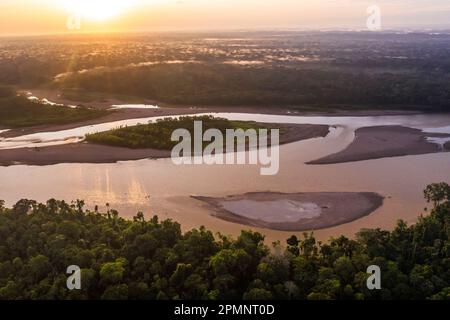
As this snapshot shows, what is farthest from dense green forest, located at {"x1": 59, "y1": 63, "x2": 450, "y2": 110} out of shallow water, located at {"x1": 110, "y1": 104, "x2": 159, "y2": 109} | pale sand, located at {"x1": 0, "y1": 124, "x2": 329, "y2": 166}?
pale sand, located at {"x1": 0, "y1": 124, "x2": 329, "y2": 166}

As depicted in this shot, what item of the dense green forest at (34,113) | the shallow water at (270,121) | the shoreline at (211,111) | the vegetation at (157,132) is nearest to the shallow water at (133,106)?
A: the shoreline at (211,111)

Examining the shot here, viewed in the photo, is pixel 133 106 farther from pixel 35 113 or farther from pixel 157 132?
pixel 157 132

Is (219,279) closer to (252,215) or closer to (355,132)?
(252,215)

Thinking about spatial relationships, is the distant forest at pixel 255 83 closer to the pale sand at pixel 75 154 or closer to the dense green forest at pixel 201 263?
the pale sand at pixel 75 154

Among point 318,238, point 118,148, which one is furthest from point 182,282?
point 118,148

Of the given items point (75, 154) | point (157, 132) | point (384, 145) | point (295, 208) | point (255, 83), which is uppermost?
point (255, 83)

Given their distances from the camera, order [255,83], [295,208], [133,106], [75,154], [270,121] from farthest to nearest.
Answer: [255,83]
[133,106]
[270,121]
[75,154]
[295,208]

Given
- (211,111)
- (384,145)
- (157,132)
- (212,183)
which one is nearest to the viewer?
(212,183)

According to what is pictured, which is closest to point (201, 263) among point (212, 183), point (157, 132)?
point (212, 183)
